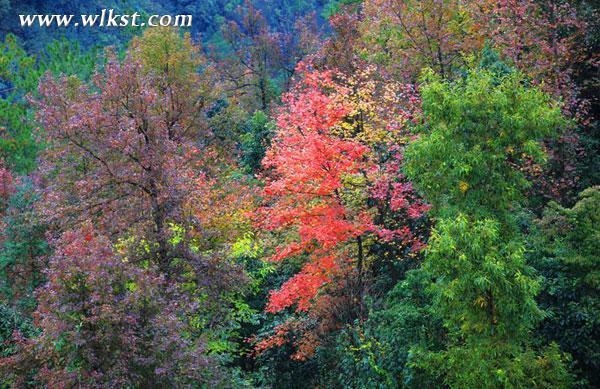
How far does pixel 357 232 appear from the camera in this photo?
1523 cm

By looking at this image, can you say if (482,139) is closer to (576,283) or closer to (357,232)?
(576,283)

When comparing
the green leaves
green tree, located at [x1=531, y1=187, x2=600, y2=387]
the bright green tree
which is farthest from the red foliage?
the green leaves

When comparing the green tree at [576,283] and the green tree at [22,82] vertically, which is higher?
the green tree at [22,82]

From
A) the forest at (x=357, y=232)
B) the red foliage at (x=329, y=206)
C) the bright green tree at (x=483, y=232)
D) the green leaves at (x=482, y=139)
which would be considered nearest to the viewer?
the bright green tree at (x=483, y=232)

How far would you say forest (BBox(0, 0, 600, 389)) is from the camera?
10125 millimetres

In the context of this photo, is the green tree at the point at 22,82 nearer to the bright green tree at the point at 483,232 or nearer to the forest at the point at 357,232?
the forest at the point at 357,232

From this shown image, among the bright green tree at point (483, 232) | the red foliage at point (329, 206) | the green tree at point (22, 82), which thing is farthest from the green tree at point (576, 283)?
the green tree at point (22, 82)

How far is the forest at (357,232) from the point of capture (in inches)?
399

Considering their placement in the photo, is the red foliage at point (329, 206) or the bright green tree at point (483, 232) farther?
the red foliage at point (329, 206)

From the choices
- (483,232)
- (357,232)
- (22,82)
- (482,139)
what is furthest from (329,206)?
(22,82)

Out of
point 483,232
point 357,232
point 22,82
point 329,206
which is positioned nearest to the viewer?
point 483,232

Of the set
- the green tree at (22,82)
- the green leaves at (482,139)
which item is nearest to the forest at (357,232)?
the green leaves at (482,139)

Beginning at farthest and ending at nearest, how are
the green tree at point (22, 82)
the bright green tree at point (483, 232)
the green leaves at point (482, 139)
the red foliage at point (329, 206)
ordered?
the green tree at point (22, 82) → the red foliage at point (329, 206) → the green leaves at point (482, 139) → the bright green tree at point (483, 232)

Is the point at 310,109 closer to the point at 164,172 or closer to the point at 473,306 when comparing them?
the point at 164,172
